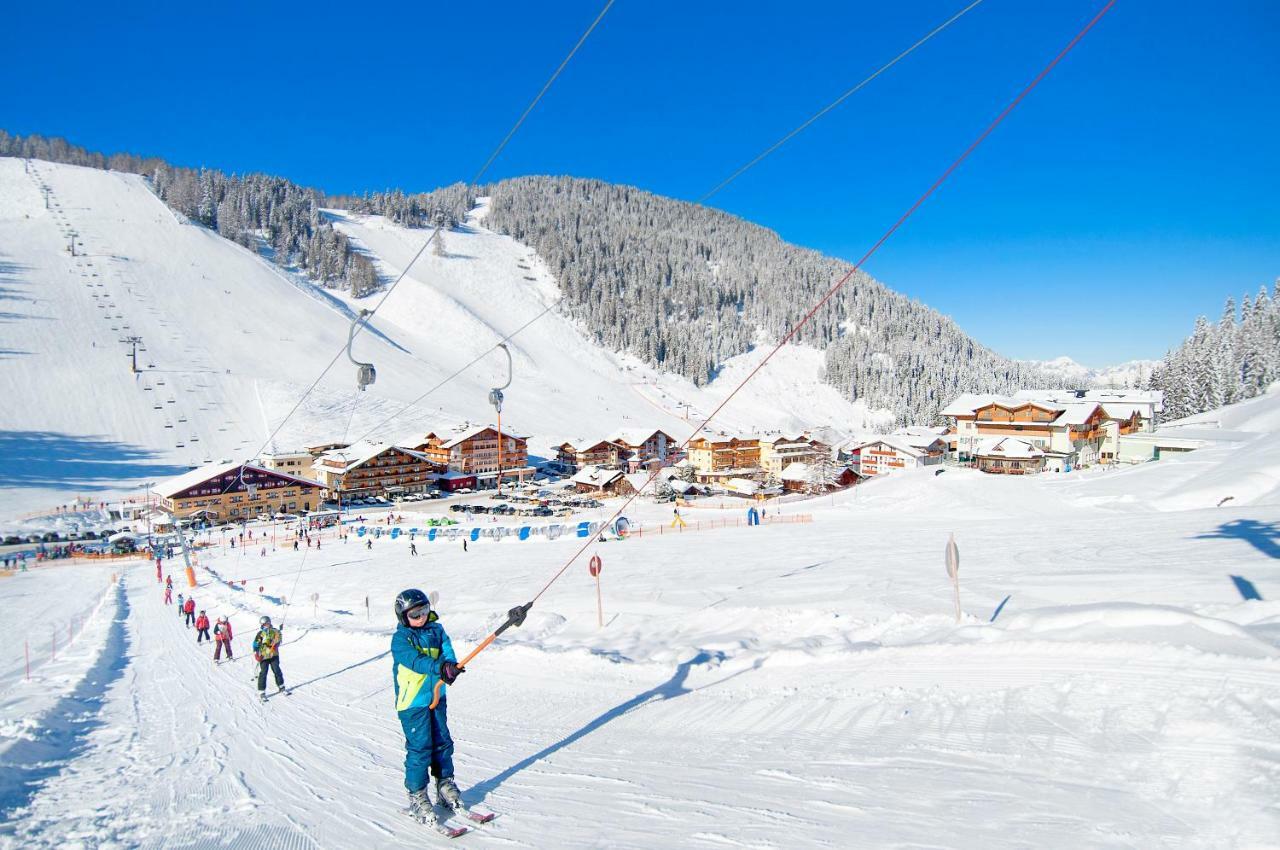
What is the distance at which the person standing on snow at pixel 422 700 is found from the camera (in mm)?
4203

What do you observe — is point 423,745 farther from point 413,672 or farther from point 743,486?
point 743,486

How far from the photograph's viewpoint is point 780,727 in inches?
219

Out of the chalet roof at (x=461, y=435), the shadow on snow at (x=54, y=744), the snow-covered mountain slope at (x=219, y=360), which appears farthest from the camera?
the chalet roof at (x=461, y=435)

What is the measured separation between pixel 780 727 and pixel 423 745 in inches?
118

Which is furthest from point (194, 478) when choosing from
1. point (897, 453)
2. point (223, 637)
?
point (897, 453)

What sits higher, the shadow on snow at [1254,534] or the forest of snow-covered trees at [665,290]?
the forest of snow-covered trees at [665,290]

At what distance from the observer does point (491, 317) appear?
13750 cm

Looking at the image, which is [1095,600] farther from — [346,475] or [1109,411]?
[1109,411]

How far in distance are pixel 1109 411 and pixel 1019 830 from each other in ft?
245

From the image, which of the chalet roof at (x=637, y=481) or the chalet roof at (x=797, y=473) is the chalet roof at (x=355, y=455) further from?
the chalet roof at (x=797, y=473)

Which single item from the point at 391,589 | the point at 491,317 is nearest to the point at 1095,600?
the point at 391,589

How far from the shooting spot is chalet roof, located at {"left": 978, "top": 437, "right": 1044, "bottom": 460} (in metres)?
52.0

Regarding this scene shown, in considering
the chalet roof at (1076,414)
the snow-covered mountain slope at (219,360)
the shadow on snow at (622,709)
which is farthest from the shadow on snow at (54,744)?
the chalet roof at (1076,414)

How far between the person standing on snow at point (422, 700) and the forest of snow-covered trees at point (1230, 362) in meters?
85.3
